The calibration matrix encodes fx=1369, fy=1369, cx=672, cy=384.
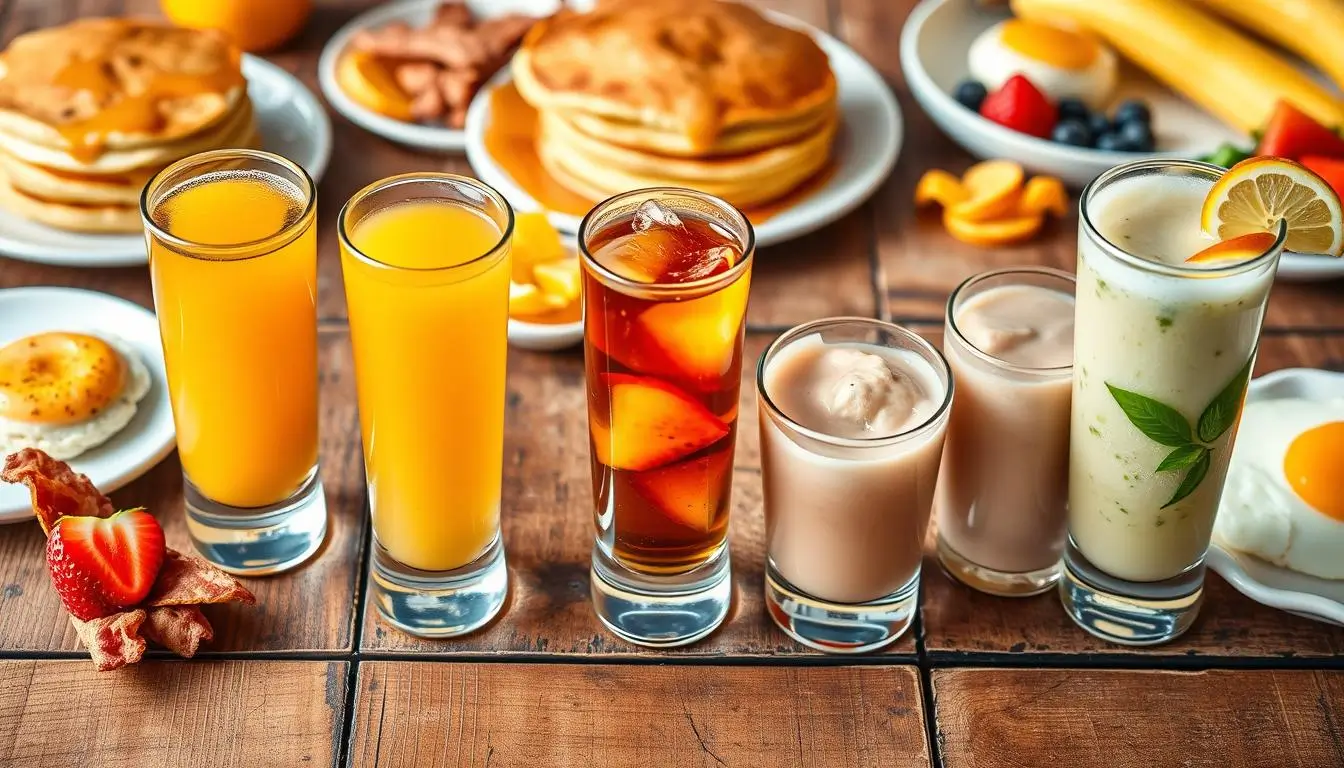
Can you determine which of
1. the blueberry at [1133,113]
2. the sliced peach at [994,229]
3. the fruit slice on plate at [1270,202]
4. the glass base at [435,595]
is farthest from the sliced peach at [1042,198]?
the glass base at [435,595]

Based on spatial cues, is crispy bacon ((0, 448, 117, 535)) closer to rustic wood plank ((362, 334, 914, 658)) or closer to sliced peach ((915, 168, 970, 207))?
rustic wood plank ((362, 334, 914, 658))

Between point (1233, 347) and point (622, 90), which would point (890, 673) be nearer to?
point (1233, 347)

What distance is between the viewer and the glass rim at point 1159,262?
3.77 feet

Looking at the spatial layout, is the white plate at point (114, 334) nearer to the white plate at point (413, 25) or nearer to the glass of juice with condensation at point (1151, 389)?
the white plate at point (413, 25)

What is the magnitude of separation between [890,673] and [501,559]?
1.42 feet

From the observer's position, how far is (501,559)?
149 centimetres

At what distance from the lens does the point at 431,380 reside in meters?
1.27

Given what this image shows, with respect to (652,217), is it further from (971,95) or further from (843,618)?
(971,95)

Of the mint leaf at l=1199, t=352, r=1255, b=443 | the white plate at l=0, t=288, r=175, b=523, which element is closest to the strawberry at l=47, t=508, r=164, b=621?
the white plate at l=0, t=288, r=175, b=523

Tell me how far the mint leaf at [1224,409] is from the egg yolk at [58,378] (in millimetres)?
1214

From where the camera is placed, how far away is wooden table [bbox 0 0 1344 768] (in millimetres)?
1334

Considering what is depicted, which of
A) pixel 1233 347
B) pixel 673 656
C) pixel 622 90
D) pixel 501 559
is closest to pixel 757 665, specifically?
pixel 673 656

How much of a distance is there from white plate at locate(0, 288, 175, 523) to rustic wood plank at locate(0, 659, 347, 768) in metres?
0.25

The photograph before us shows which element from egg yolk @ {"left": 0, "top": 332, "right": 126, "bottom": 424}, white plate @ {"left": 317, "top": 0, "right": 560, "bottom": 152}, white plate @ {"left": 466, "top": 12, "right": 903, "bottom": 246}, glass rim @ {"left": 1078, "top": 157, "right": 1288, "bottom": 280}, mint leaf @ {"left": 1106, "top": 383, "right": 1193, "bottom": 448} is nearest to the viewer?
glass rim @ {"left": 1078, "top": 157, "right": 1288, "bottom": 280}
